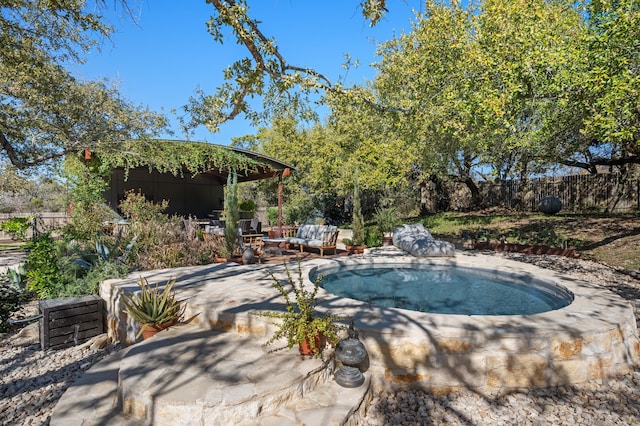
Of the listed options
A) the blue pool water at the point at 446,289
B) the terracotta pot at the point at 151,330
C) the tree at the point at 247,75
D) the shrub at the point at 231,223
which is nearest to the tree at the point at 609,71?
the blue pool water at the point at 446,289

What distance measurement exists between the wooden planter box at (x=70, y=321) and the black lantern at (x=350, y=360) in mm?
3779

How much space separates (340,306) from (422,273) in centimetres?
410

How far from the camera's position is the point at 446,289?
20.9ft

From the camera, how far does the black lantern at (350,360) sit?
2920 mm

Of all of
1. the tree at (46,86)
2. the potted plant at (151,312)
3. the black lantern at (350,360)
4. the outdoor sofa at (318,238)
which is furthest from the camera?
the outdoor sofa at (318,238)

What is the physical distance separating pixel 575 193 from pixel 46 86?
774 inches

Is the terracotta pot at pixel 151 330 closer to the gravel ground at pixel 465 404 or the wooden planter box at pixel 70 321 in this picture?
the gravel ground at pixel 465 404

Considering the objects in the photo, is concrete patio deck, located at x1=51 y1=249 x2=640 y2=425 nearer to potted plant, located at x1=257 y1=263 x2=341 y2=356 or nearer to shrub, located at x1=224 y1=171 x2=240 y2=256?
potted plant, located at x1=257 y1=263 x2=341 y2=356

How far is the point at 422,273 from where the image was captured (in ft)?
25.1

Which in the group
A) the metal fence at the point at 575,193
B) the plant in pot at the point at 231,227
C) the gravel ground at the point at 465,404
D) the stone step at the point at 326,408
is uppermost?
the metal fence at the point at 575,193

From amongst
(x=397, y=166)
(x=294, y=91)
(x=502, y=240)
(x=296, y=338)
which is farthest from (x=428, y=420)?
(x=397, y=166)

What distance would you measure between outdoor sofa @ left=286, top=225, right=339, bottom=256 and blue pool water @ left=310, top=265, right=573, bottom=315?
1.55 metres

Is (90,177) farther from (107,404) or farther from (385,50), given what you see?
(385,50)

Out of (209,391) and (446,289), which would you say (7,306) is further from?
(446,289)
